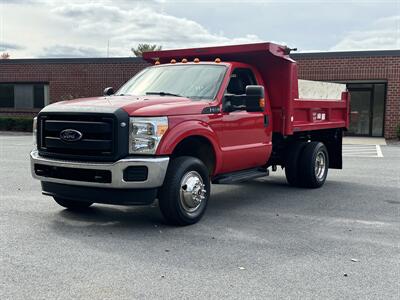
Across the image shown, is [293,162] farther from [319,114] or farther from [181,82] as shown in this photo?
[181,82]

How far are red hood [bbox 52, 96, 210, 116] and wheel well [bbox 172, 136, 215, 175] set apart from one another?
1.29 feet

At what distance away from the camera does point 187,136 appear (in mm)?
6168

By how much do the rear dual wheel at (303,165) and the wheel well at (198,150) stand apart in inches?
106

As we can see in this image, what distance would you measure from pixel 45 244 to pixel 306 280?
2750 mm

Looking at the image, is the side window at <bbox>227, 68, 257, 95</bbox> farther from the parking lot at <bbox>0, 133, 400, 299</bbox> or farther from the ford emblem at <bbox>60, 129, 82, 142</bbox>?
the ford emblem at <bbox>60, 129, 82, 142</bbox>

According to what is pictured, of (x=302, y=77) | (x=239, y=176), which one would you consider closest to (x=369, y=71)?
(x=302, y=77)

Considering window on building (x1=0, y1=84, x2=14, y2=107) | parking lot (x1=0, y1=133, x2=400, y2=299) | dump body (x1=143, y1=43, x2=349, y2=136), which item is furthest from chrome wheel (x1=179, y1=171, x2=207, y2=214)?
window on building (x1=0, y1=84, x2=14, y2=107)

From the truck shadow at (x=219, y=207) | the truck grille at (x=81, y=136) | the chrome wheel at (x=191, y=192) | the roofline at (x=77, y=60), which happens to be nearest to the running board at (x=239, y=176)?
the truck shadow at (x=219, y=207)

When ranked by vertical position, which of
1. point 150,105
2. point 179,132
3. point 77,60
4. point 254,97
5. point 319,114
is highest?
point 77,60

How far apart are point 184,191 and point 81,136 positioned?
54.8 inches

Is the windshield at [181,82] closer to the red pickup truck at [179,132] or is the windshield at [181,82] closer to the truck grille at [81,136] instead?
the red pickup truck at [179,132]

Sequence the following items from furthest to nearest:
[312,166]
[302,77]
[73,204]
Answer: [302,77], [312,166], [73,204]

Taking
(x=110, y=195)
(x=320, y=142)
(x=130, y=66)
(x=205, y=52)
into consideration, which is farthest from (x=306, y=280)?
(x=130, y=66)

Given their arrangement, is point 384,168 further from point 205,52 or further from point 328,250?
point 328,250
